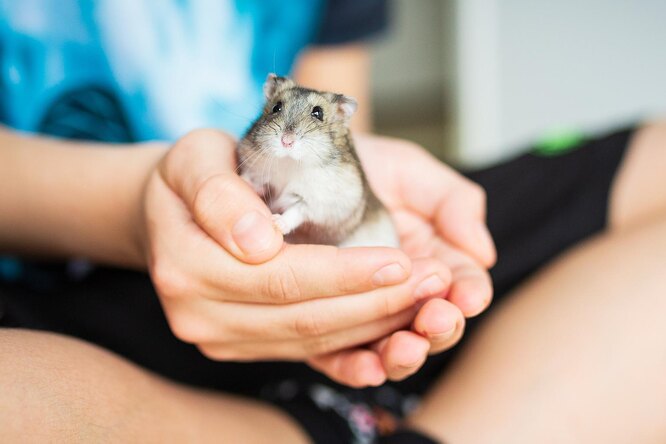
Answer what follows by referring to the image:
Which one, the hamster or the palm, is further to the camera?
the palm

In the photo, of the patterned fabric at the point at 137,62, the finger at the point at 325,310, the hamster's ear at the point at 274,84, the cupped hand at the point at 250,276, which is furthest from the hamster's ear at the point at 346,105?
the patterned fabric at the point at 137,62

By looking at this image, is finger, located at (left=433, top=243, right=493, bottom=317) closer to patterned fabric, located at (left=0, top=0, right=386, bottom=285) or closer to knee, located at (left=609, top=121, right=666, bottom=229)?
knee, located at (left=609, top=121, right=666, bottom=229)

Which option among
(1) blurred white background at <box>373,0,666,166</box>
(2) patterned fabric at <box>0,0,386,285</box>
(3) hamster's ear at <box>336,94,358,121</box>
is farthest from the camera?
(1) blurred white background at <box>373,0,666,166</box>

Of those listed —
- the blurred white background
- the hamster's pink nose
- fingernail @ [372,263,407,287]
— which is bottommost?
the blurred white background

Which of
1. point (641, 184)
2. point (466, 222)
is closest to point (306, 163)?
point (466, 222)

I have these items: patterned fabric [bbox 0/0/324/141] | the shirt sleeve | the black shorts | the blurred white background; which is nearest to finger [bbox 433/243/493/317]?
the black shorts

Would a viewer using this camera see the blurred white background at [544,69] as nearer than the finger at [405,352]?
A: No

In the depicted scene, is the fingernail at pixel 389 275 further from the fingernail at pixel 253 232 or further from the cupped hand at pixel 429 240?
the fingernail at pixel 253 232

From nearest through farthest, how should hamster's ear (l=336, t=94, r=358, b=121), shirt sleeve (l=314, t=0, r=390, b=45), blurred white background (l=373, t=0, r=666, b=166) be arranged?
hamster's ear (l=336, t=94, r=358, b=121), shirt sleeve (l=314, t=0, r=390, b=45), blurred white background (l=373, t=0, r=666, b=166)
